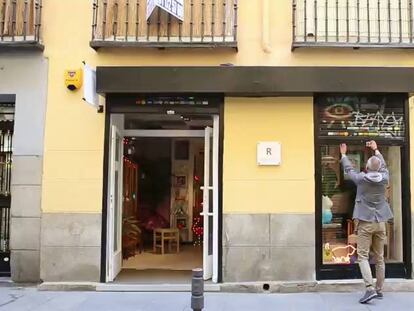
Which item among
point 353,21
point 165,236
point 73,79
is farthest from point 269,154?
point 165,236

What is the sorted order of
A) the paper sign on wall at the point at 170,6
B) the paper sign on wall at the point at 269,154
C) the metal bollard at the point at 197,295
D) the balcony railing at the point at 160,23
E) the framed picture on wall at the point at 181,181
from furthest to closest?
the framed picture on wall at the point at 181,181, the balcony railing at the point at 160,23, the paper sign on wall at the point at 269,154, the paper sign on wall at the point at 170,6, the metal bollard at the point at 197,295

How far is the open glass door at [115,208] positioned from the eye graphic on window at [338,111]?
131 inches

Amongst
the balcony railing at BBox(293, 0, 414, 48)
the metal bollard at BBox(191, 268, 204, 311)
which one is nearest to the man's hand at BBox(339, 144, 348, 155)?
the balcony railing at BBox(293, 0, 414, 48)

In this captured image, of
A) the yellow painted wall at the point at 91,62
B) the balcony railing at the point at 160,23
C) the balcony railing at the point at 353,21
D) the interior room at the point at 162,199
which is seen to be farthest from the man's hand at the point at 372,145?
the interior room at the point at 162,199

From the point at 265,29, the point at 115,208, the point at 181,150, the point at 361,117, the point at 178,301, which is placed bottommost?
the point at 178,301

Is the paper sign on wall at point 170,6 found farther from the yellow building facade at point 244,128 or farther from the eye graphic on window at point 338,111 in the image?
the eye graphic on window at point 338,111

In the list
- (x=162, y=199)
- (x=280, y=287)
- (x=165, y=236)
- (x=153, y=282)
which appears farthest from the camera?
(x=162, y=199)

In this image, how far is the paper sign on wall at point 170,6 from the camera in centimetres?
743

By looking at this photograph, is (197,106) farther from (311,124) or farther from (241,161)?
(311,124)

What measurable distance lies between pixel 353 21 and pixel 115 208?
4774mm

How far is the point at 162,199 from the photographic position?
504 inches

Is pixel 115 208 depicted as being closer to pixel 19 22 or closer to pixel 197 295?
pixel 19 22

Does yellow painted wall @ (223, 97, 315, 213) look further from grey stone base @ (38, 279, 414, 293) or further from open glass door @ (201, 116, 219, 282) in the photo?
grey stone base @ (38, 279, 414, 293)

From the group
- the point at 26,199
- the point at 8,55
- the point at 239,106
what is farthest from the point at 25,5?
the point at 239,106
